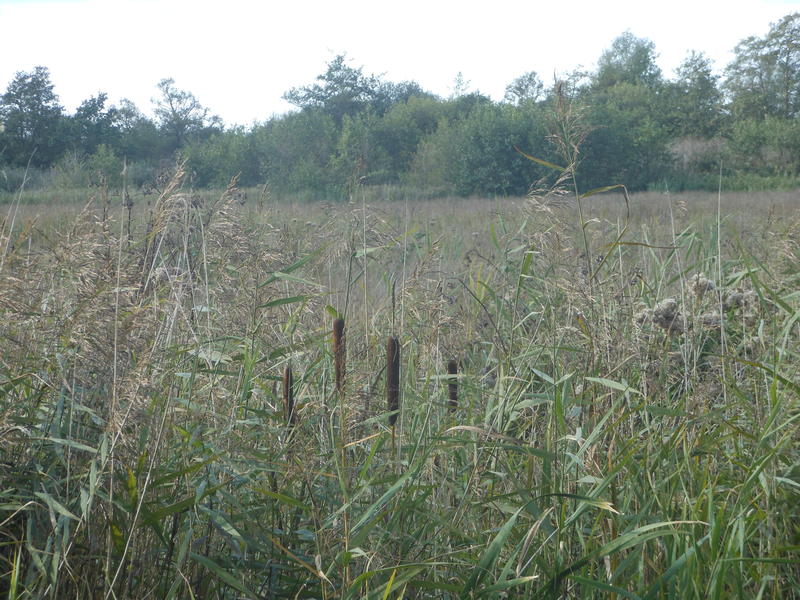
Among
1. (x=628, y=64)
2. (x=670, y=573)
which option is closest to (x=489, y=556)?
(x=670, y=573)

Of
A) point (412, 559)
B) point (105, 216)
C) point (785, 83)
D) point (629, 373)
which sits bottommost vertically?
point (412, 559)

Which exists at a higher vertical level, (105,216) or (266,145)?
(266,145)

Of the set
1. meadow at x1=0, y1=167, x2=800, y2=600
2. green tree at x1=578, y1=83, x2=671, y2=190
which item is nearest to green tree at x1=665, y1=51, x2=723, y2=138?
green tree at x1=578, y1=83, x2=671, y2=190

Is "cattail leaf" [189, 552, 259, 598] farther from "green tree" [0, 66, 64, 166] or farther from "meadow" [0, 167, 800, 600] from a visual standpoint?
"green tree" [0, 66, 64, 166]

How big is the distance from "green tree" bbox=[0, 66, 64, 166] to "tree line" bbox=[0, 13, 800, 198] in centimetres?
7

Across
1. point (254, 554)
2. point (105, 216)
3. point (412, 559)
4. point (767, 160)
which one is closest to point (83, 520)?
point (254, 554)

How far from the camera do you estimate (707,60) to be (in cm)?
4750

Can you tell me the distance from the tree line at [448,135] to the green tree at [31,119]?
7 centimetres

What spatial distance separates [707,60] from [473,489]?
177 ft

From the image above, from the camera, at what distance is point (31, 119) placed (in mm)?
29062

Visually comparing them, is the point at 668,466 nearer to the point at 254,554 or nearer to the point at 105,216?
the point at 254,554

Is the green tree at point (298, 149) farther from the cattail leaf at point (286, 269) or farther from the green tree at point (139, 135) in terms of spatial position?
the cattail leaf at point (286, 269)

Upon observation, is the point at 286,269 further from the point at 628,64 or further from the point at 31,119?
the point at 628,64

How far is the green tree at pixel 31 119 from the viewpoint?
28.3 meters
